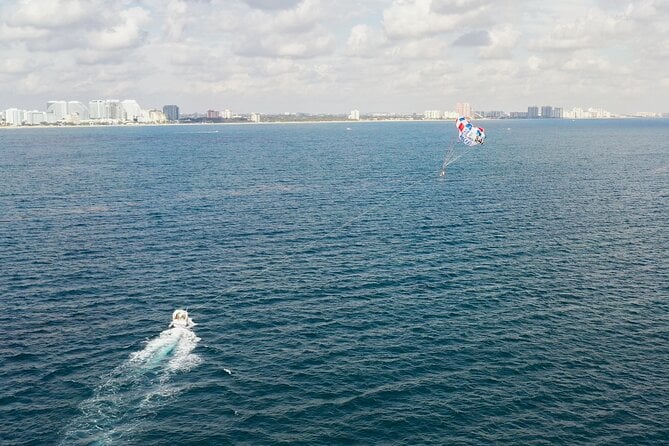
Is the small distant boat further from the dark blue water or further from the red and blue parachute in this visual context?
the red and blue parachute

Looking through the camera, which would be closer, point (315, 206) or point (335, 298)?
point (335, 298)

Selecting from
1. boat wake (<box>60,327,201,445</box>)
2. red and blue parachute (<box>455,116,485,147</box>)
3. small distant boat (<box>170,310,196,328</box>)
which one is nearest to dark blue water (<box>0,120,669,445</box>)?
boat wake (<box>60,327,201,445</box>)

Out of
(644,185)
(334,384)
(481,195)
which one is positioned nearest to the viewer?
(334,384)

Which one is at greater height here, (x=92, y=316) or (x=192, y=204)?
(x=192, y=204)

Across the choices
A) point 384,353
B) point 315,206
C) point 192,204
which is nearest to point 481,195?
point 315,206

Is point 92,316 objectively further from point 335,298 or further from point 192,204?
point 192,204
